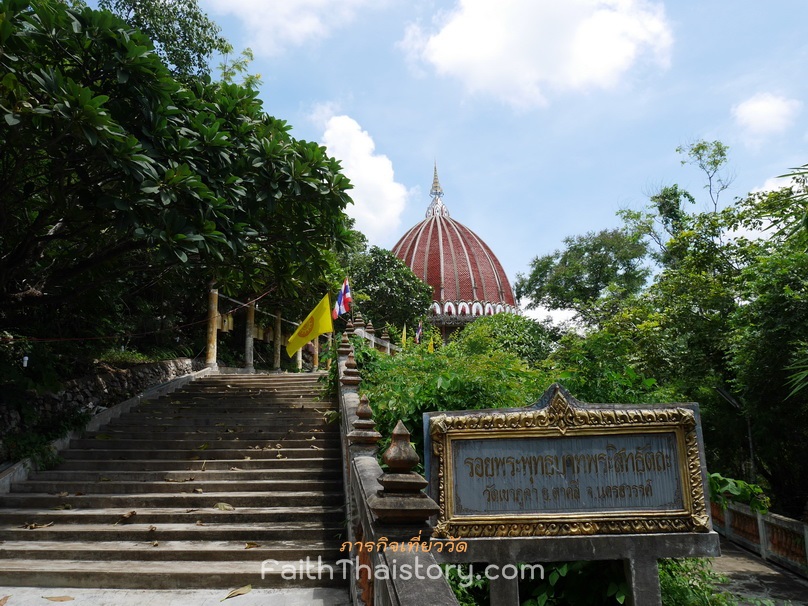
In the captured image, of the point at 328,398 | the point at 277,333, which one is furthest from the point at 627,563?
the point at 277,333

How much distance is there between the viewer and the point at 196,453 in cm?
837

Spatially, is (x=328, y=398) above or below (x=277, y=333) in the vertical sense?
below

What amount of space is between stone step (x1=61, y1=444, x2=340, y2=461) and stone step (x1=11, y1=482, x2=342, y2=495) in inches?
29.1

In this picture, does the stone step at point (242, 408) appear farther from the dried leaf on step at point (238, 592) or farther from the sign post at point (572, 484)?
the sign post at point (572, 484)

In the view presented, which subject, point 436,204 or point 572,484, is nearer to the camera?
point 572,484

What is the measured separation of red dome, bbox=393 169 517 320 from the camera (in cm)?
4384

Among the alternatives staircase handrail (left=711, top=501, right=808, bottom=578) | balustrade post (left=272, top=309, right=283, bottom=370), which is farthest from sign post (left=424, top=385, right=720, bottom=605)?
balustrade post (left=272, top=309, right=283, bottom=370)

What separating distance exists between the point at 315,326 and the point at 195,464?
14.5 feet

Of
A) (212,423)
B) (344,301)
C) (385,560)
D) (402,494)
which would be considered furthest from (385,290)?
(385,560)

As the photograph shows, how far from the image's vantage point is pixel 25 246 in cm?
810

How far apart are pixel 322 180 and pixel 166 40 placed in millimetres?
5799

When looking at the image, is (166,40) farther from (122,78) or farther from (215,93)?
(122,78)

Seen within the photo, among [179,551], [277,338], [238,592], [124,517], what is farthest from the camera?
[277,338]

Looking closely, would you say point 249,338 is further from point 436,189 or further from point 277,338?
point 436,189
